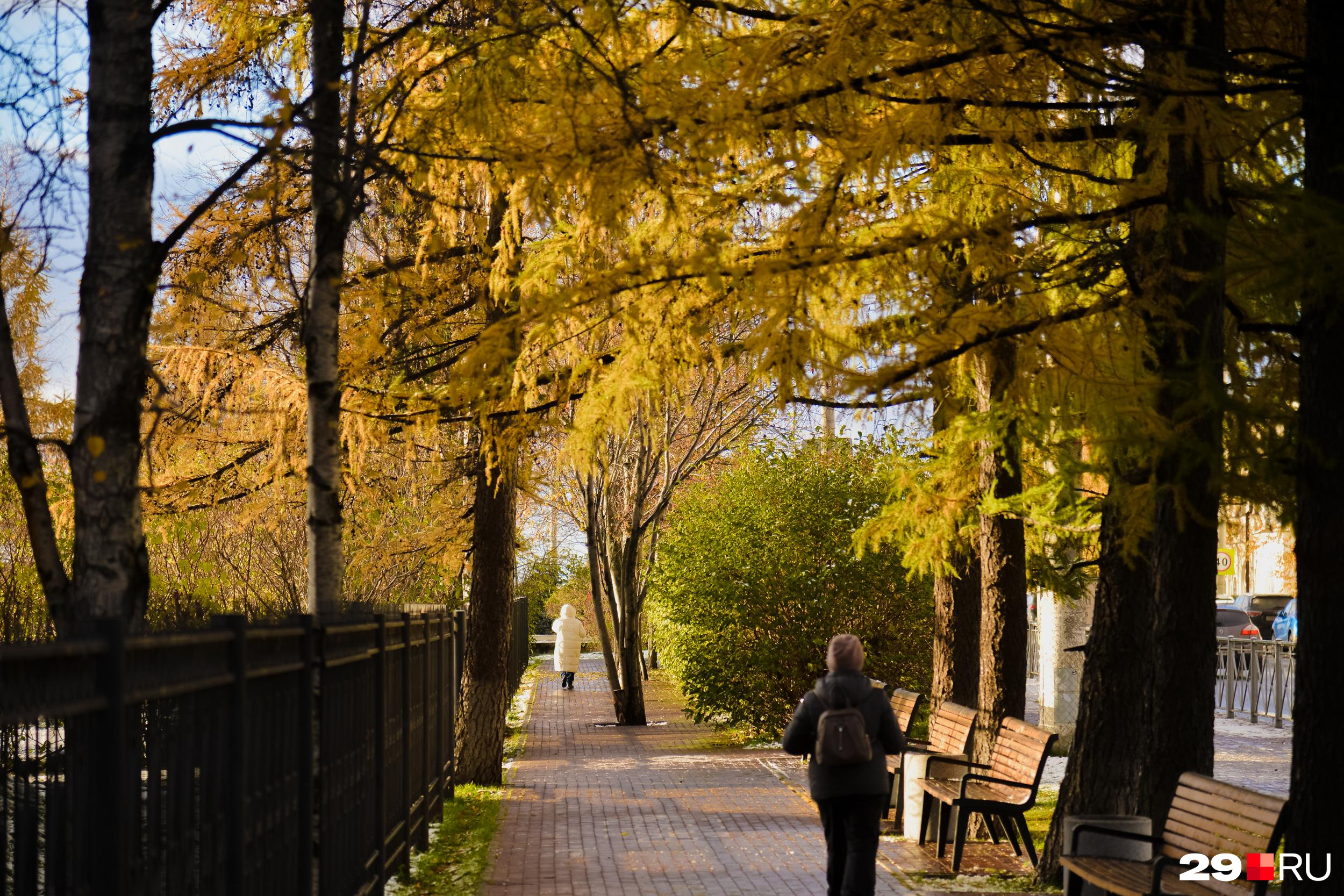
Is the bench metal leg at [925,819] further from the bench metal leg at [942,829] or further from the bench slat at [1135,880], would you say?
the bench slat at [1135,880]

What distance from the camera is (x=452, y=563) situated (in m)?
20.5

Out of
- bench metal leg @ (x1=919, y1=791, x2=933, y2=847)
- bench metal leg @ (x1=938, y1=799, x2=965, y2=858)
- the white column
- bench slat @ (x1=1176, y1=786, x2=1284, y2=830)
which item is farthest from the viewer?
the white column

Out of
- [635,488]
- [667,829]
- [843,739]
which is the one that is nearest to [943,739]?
[667,829]

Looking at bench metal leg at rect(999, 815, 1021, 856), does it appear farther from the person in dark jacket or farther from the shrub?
the shrub

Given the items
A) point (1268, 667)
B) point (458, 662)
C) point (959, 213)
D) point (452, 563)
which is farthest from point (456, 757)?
point (1268, 667)

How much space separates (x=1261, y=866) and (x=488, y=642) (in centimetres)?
1050

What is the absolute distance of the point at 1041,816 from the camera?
1373 cm

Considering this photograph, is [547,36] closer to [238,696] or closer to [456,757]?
[238,696]

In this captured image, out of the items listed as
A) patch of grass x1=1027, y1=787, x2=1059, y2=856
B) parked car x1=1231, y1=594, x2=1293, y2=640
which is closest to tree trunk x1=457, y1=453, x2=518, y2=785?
patch of grass x1=1027, y1=787, x2=1059, y2=856

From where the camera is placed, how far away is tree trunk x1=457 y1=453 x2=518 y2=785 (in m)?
15.7

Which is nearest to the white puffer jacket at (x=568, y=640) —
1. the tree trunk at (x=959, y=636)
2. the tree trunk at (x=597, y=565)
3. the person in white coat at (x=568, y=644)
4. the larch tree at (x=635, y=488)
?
the person in white coat at (x=568, y=644)

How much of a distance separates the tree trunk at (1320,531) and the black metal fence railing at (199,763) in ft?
13.3

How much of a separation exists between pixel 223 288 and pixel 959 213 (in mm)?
7116

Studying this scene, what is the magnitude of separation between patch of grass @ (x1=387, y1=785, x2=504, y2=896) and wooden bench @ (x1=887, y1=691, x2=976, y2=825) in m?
3.21
